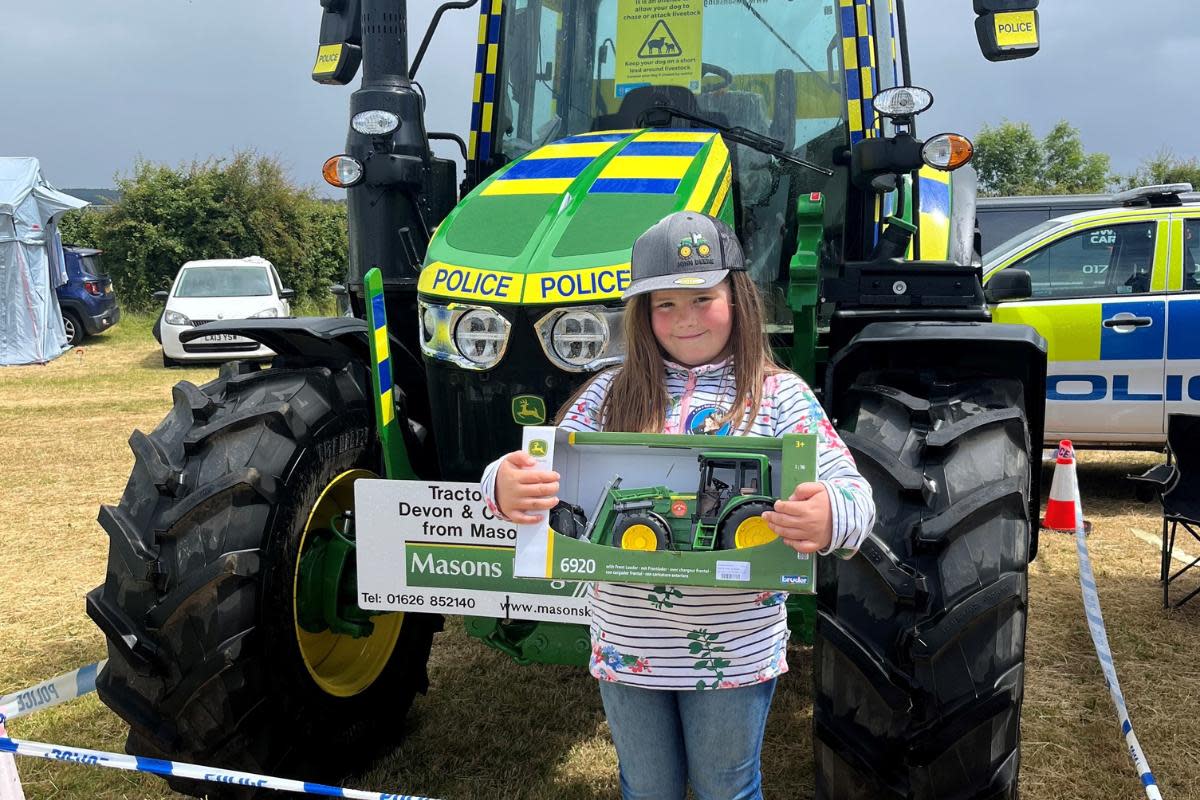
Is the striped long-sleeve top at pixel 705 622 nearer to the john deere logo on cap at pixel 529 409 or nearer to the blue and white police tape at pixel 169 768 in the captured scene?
the blue and white police tape at pixel 169 768

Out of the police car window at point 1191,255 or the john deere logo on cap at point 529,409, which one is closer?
the john deere logo on cap at point 529,409

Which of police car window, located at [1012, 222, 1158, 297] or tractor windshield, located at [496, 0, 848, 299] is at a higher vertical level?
tractor windshield, located at [496, 0, 848, 299]

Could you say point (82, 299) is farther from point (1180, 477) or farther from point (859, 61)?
point (1180, 477)

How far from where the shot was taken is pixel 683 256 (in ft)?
6.71

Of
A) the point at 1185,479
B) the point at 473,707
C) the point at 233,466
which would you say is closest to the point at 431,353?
the point at 233,466

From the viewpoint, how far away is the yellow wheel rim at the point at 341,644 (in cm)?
313

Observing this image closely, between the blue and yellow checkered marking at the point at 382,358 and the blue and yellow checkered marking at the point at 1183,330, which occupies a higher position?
the blue and yellow checkered marking at the point at 382,358

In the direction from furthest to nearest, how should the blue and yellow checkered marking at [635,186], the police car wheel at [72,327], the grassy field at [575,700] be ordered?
the police car wheel at [72,327], the grassy field at [575,700], the blue and yellow checkered marking at [635,186]

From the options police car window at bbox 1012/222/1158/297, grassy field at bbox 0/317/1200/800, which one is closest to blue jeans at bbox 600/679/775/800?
grassy field at bbox 0/317/1200/800

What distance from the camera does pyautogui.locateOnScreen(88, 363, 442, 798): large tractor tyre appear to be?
276 cm

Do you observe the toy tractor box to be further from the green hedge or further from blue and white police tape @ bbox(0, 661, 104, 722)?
the green hedge

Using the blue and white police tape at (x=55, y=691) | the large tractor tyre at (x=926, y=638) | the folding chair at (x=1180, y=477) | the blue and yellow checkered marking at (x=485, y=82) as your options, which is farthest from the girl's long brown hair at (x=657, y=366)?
the folding chair at (x=1180, y=477)

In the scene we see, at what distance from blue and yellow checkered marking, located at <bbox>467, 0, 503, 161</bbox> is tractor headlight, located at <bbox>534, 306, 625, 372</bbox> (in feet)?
5.56

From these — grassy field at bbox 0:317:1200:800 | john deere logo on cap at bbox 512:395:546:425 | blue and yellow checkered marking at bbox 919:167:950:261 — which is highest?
blue and yellow checkered marking at bbox 919:167:950:261
